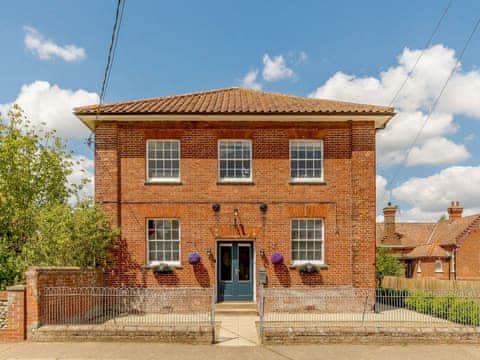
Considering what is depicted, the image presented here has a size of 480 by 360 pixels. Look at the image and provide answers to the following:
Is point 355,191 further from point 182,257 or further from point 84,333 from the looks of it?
point 84,333

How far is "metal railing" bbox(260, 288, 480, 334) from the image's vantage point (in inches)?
448

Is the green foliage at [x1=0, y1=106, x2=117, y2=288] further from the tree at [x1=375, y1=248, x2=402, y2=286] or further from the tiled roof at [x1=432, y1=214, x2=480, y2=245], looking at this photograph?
the tiled roof at [x1=432, y1=214, x2=480, y2=245]

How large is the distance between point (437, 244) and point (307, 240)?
2265 cm

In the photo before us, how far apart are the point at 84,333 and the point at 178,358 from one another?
270cm

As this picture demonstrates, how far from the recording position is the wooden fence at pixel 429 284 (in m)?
19.1

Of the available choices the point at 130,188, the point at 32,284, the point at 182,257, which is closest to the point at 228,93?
the point at 130,188

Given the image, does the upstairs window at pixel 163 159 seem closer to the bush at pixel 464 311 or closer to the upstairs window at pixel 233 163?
the upstairs window at pixel 233 163

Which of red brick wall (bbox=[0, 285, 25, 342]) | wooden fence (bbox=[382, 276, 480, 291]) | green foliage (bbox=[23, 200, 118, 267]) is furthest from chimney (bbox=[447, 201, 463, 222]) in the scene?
red brick wall (bbox=[0, 285, 25, 342])

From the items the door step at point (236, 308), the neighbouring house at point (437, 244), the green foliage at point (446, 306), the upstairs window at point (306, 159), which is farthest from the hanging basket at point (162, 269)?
the neighbouring house at point (437, 244)

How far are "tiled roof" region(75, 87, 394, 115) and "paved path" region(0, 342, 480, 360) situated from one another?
26.1 ft

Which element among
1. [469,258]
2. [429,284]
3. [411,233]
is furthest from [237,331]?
[411,233]

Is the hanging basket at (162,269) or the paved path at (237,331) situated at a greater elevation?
the hanging basket at (162,269)

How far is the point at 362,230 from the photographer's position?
48.0 feet

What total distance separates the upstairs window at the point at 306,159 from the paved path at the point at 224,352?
22.3 feet
